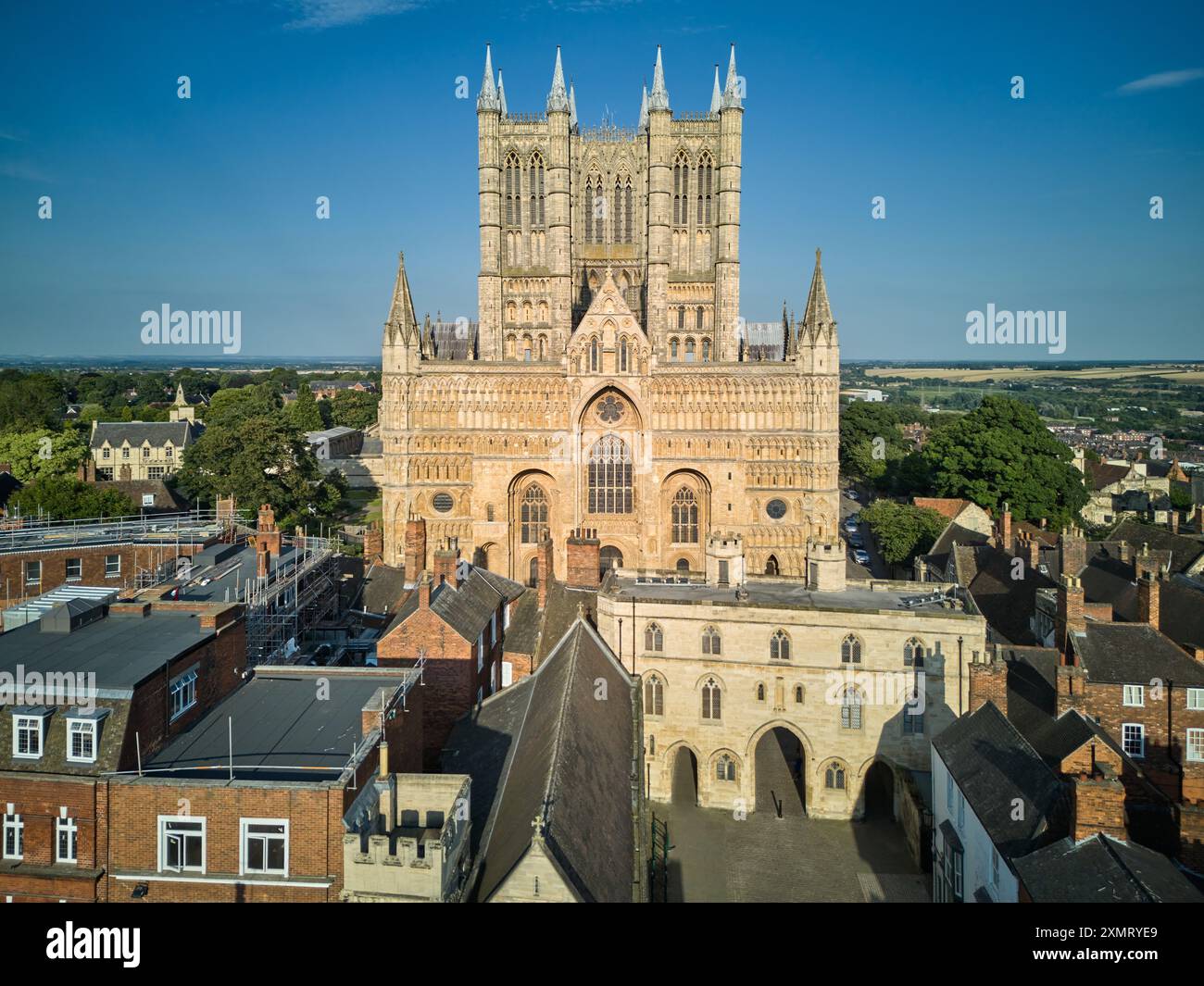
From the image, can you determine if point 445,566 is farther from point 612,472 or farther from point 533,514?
point 533,514

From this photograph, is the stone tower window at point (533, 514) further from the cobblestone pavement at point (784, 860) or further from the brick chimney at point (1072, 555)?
the brick chimney at point (1072, 555)

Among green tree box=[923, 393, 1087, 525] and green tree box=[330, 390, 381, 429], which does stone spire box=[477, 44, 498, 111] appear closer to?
green tree box=[923, 393, 1087, 525]

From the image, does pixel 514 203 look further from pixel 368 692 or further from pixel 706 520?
pixel 368 692

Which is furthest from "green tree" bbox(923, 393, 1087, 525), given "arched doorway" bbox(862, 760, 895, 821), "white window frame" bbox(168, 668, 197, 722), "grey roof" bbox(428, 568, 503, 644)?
"white window frame" bbox(168, 668, 197, 722)

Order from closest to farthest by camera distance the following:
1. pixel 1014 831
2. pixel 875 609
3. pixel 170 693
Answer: pixel 170 693
pixel 1014 831
pixel 875 609

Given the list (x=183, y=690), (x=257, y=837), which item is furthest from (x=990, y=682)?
(x=183, y=690)

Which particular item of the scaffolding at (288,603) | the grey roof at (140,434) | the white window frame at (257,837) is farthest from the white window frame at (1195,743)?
the grey roof at (140,434)
